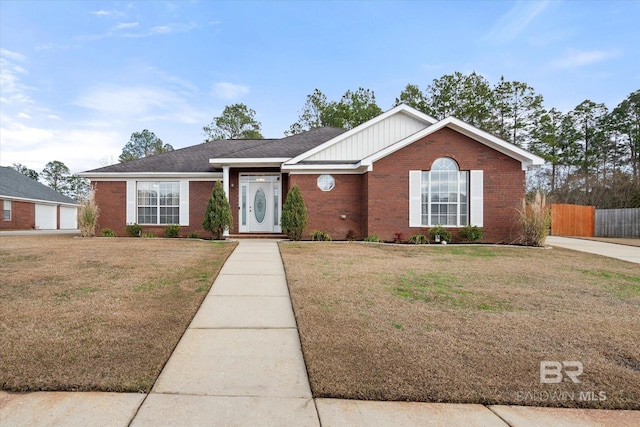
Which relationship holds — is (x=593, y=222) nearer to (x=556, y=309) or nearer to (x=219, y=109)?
(x=556, y=309)

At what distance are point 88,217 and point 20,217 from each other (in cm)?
1969

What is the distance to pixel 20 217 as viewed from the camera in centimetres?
2630

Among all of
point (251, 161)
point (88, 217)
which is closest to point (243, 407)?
point (251, 161)

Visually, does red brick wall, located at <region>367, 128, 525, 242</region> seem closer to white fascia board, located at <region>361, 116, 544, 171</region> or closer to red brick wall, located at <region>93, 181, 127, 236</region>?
white fascia board, located at <region>361, 116, 544, 171</region>

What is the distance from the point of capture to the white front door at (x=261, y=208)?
14.3 m

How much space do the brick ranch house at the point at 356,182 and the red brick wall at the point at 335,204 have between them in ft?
0.13

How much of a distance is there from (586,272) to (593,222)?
57.3ft

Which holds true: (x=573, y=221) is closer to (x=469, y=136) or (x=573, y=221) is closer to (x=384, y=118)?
(x=469, y=136)


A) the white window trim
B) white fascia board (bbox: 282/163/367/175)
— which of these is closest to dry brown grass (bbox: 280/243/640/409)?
white fascia board (bbox: 282/163/367/175)

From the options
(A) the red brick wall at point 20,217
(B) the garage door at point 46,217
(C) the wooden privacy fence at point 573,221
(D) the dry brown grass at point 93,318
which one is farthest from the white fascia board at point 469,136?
(B) the garage door at point 46,217

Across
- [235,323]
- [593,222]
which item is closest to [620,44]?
[593,222]

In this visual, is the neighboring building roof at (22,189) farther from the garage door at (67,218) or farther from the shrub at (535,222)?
the shrub at (535,222)

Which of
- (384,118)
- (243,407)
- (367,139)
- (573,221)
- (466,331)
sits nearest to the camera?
(243,407)

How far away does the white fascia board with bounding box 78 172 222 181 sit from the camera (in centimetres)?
1410
